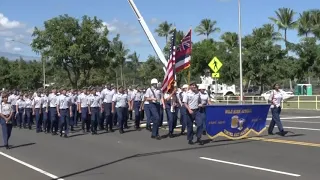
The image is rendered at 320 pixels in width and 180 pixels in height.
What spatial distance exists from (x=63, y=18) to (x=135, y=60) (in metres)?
59.5

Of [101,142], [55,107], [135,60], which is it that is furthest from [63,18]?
[135,60]

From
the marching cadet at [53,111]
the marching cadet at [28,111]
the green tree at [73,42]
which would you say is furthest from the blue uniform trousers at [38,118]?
the green tree at [73,42]

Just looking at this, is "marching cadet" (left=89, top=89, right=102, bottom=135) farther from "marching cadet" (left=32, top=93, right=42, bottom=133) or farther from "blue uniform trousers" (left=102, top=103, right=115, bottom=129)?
"marching cadet" (left=32, top=93, right=42, bottom=133)

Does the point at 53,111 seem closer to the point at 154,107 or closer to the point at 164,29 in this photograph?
the point at 154,107

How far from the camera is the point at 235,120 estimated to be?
48.4 feet

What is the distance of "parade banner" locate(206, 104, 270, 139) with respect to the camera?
14.3 meters

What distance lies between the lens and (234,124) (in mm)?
14695

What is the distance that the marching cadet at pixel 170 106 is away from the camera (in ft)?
52.8

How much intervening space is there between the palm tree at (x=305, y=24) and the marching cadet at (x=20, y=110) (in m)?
40.5

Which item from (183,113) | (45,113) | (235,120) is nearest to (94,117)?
(45,113)

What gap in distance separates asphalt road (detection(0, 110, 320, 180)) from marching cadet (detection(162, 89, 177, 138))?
0.56 meters

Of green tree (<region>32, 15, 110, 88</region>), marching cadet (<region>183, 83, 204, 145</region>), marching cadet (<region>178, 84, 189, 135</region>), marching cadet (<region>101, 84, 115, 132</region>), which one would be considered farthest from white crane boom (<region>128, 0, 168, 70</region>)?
green tree (<region>32, 15, 110, 88</region>)

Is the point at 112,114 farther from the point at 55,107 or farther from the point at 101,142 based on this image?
the point at 101,142

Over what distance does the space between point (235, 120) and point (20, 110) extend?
1270cm
